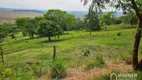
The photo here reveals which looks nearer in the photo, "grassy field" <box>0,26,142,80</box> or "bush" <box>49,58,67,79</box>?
"bush" <box>49,58,67,79</box>

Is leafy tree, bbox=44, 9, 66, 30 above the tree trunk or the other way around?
above

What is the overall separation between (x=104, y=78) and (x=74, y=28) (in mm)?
79845

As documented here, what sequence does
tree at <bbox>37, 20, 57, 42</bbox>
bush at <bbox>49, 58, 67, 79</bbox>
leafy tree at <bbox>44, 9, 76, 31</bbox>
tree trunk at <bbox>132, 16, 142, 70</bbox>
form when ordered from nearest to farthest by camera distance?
1. tree trunk at <bbox>132, 16, 142, 70</bbox>
2. bush at <bbox>49, 58, 67, 79</bbox>
3. tree at <bbox>37, 20, 57, 42</bbox>
4. leafy tree at <bbox>44, 9, 76, 31</bbox>

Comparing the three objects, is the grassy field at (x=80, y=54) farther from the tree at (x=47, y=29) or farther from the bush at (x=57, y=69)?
the tree at (x=47, y=29)

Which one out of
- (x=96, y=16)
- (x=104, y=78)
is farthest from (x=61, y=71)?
(x=96, y=16)

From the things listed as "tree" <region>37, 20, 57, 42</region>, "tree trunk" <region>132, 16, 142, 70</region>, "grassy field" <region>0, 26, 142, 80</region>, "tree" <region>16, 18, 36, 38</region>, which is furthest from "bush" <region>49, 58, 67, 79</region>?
"tree" <region>16, 18, 36, 38</region>

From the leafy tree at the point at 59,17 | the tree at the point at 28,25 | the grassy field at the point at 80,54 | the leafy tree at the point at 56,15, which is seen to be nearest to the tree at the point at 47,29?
the leafy tree at the point at 59,17

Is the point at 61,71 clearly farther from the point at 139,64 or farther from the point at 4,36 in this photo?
the point at 4,36

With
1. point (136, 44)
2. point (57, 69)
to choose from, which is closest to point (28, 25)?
point (57, 69)

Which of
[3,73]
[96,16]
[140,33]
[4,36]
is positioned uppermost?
[96,16]

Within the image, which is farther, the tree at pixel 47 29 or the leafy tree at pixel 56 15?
the leafy tree at pixel 56 15

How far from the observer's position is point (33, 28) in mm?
73562

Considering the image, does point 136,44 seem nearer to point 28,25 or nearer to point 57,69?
point 57,69

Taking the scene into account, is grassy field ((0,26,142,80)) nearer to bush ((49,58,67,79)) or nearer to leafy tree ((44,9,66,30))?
bush ((49,58,67,79))
